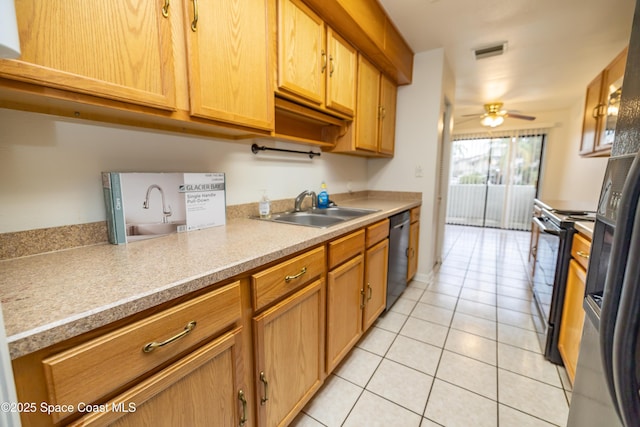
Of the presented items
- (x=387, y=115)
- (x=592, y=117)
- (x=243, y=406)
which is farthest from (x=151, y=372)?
(x=592, y=117)

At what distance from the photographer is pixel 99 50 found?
2.39 ft

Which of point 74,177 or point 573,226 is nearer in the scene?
point 74,177

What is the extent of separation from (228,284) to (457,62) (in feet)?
10.4

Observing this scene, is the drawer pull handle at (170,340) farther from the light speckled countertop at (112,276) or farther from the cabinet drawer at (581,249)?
the cabinet drawer at (581,249)

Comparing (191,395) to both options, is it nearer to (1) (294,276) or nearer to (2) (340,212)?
(1) (294,276)

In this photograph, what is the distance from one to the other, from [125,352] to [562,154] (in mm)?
6282

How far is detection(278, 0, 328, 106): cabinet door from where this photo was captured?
128 centimetres

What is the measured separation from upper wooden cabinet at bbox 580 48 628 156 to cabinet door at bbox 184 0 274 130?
7.88ft

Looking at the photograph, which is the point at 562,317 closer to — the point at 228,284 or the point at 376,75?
the point at 228,284

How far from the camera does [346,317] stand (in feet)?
4.72

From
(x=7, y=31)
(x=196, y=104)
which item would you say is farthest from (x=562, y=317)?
(x=7, y=31)

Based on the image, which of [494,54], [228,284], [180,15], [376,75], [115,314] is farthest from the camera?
[494,54]

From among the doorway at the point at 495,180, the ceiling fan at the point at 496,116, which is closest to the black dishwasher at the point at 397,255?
the ceiling fan at the point at 496,116

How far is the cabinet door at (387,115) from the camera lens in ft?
7.68
